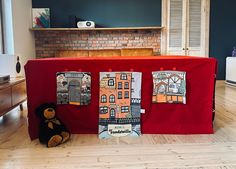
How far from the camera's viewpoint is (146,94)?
247cm

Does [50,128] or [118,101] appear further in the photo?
[118,101]

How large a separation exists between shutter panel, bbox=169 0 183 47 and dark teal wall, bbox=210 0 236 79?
2.51ft

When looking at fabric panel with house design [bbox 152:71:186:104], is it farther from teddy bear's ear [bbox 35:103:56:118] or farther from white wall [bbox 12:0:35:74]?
white wall [bbox 12:0:35:74]

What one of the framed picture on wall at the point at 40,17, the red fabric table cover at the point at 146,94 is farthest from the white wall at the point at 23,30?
the red fabric table cover at the point at 146,94

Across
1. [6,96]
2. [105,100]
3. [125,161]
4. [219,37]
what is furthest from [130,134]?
[219,37]

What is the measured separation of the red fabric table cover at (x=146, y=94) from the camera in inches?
95.6

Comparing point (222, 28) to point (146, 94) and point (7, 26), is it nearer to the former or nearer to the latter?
point (146, 94)

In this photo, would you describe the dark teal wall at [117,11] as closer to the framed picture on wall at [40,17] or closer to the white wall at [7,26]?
the framed picture on wall at [40,17]

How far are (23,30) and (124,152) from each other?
3991 millimetres

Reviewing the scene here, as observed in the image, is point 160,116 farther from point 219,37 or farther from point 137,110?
point 219,37

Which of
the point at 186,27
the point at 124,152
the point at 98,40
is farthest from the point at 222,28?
the point at 124,152

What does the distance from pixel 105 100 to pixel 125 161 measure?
71cm

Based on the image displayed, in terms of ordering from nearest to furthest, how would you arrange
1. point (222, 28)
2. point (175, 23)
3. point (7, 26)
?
point (7, 26) → point (175, 23) → point (222, 28)

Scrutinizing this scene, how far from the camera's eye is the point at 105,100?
2453 millimetres
